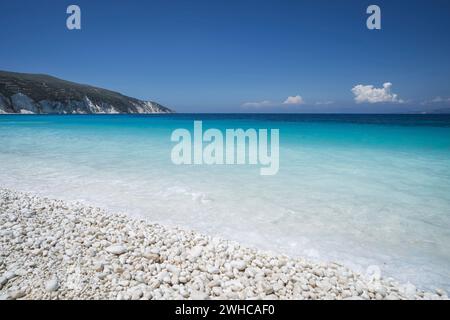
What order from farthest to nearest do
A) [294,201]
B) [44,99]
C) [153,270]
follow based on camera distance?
[44,99]
[294,201]
[153,270]

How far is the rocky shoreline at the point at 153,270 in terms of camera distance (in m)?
2.82

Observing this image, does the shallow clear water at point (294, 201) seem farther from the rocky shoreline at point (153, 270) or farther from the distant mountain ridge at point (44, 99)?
the distant mountain ridge at point (44, 99)

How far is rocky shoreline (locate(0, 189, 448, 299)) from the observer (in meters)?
2.82

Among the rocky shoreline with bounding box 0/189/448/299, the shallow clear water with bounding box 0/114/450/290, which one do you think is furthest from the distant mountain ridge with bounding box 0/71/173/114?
the rocky shoreline with bounding box 0/189/448/299

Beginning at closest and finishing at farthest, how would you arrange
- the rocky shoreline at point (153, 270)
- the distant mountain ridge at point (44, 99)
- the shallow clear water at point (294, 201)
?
the rocky shoreline at point (153, 270) < the shallow clear water at point (294, 201) < the distant mountain ridge at point (44, 99)

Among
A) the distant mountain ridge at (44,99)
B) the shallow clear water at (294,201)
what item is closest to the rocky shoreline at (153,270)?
the shallow clear water at (294,201)

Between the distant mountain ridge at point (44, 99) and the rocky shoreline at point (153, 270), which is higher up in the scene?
the distant mountain ridge at point (44, 99)

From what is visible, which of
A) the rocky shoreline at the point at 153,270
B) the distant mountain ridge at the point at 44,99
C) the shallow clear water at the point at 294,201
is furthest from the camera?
the distant mountain ridge at the point at 44,99

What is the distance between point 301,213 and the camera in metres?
5.65

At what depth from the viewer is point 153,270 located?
3.17 meters

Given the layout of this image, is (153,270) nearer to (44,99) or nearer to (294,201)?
(294,201)

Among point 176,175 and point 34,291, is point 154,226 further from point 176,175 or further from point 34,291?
point 176,175

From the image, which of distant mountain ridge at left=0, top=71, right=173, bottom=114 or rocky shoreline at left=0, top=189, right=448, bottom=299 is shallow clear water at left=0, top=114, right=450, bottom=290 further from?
distant mountain ridge at left=0, top=71, right=173, bottom=114

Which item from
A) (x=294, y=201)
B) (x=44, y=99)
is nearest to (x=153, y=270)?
(x=294, y=201)
